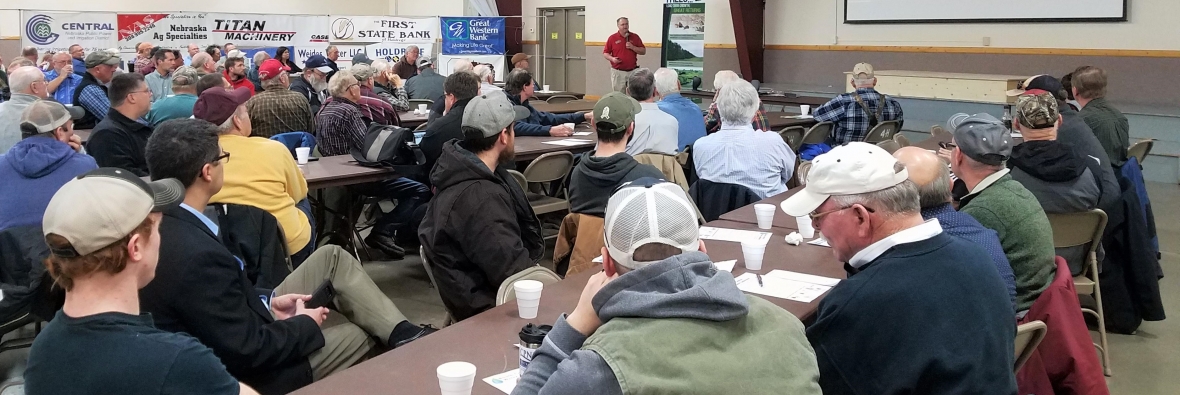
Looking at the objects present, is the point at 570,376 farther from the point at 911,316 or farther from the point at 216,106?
the point at 216,106

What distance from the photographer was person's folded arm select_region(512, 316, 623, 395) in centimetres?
138

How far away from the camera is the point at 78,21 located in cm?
1210

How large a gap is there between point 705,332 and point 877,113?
250 inches

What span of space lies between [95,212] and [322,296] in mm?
1193

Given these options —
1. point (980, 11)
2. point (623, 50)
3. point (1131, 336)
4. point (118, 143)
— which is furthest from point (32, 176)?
point (623, 50)

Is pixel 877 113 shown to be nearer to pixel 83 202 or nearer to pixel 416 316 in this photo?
pixel 416 316

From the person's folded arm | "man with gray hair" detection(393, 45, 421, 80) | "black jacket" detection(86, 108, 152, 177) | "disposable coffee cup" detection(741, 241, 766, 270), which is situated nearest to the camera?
the person's folded arm

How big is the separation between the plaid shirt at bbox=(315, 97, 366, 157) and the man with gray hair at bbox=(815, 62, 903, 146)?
3781 mm

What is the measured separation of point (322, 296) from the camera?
2.84 meters

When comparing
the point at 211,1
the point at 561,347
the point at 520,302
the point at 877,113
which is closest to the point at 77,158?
the point at 520,302

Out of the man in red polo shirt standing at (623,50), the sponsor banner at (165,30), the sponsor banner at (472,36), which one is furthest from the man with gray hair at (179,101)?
the sponsor banner at (472,36)

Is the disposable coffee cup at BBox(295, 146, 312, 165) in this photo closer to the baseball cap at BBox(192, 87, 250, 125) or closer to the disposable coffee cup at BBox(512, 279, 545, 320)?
the baseball cap at BBox(192, 87, 250, 125)

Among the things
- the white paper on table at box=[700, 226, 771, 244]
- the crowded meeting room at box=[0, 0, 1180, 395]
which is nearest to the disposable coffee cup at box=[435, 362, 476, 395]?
Result: the crowded meeting room at box=[0, 0, 1180, 395]

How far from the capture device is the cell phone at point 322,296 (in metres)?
2.82
